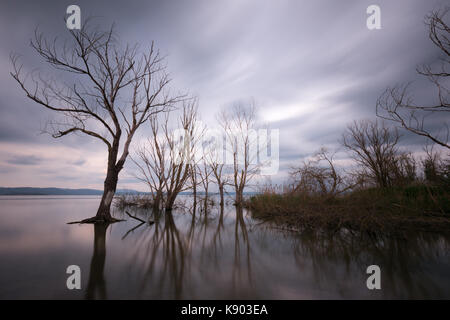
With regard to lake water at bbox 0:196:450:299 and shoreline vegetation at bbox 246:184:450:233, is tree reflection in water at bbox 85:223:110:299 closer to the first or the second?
lake water at bbox 0:196:450:299

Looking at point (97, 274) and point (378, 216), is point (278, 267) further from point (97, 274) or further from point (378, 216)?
point (378, 216)

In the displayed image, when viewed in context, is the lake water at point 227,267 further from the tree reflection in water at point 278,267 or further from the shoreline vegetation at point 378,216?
the shoreline vegetation at point 378,216

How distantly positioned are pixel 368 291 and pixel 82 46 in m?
9.42

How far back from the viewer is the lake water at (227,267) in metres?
1.91

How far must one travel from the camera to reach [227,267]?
262 cm

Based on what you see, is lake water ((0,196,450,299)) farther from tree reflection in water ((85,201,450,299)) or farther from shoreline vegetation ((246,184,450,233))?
shoreline vegetation ((246,184,450,233))

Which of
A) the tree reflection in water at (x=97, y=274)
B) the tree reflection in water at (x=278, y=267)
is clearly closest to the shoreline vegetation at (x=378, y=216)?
the tree reflection in water at (x=278, y=267)

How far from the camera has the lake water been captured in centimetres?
191

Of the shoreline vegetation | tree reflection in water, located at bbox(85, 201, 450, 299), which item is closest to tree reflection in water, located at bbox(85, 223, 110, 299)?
tree reflection in water, located at bbox(85, 201, 450, 299)

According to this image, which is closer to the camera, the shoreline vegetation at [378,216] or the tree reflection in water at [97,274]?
the tree reflection in water at [97,274]

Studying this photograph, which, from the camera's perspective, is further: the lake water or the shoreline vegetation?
the shoreline vegetation

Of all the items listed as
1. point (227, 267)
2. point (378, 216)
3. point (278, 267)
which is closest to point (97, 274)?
point (227, 267)
